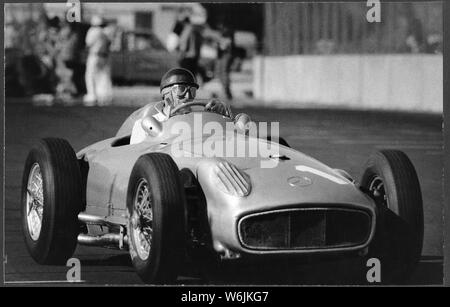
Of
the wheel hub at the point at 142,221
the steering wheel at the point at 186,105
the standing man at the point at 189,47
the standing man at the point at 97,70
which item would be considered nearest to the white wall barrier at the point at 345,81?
the standing man at the point at 189,47

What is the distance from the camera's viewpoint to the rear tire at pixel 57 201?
10.2 metres

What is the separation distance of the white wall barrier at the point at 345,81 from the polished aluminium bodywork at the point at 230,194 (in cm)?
377

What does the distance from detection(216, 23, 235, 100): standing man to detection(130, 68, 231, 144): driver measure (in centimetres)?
149

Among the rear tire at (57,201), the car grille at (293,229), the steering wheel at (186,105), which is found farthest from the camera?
the steering wheel at (186,105)

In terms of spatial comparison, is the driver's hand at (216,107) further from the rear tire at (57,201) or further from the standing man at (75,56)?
the standing man at (75,56)

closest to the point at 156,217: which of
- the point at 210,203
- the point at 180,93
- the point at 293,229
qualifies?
the point at 210,203

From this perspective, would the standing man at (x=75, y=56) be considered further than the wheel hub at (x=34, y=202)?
Yes

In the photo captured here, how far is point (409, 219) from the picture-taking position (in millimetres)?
9477

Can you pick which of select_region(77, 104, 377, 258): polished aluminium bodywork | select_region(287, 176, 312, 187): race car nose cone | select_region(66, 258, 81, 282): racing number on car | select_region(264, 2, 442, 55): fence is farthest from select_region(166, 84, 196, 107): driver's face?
select_region(287, 176, 312, 187): race car nose cone

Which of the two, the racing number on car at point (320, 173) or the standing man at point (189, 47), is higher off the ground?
the standing man at point (189, 47)

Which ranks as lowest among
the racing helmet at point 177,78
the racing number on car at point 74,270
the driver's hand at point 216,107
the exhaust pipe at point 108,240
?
the racing number on car at point 74,270

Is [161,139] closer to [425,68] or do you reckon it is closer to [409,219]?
[409,219]
